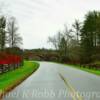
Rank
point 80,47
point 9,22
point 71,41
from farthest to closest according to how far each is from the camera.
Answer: point 71,41 → point 80,47 → point 9,22

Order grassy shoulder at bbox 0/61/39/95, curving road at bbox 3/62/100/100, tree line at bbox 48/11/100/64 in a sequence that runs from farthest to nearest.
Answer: tree line at bbox 48/11/100/64, grassy shoulder at bbox 0/61/39/95, curving road at bbox 3/62/100/100

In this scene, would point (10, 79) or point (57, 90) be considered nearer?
point (57, 90)

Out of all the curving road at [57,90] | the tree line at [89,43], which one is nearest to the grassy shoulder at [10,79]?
the curving road at [57,90]

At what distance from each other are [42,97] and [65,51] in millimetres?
128637

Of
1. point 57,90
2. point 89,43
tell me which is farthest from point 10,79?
point 89,43

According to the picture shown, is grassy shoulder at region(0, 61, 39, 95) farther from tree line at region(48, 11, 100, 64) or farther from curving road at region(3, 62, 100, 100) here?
tree line at region(48, 11, 100, 64)

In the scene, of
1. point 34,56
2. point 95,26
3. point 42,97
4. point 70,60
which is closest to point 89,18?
point 95,26

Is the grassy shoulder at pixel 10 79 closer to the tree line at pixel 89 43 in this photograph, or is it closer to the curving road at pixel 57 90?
the curving road at pixel 57 90

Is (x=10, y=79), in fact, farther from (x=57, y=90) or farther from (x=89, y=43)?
(x=89, y=43)

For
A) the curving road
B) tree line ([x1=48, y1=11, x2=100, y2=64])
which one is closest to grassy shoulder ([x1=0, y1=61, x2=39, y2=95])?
the curving road

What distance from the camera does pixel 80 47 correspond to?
389 feet

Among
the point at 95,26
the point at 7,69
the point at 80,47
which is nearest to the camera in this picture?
the point at 7,69

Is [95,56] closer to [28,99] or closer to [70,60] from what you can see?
[70,60]

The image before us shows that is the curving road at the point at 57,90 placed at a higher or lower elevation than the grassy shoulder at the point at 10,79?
lower
